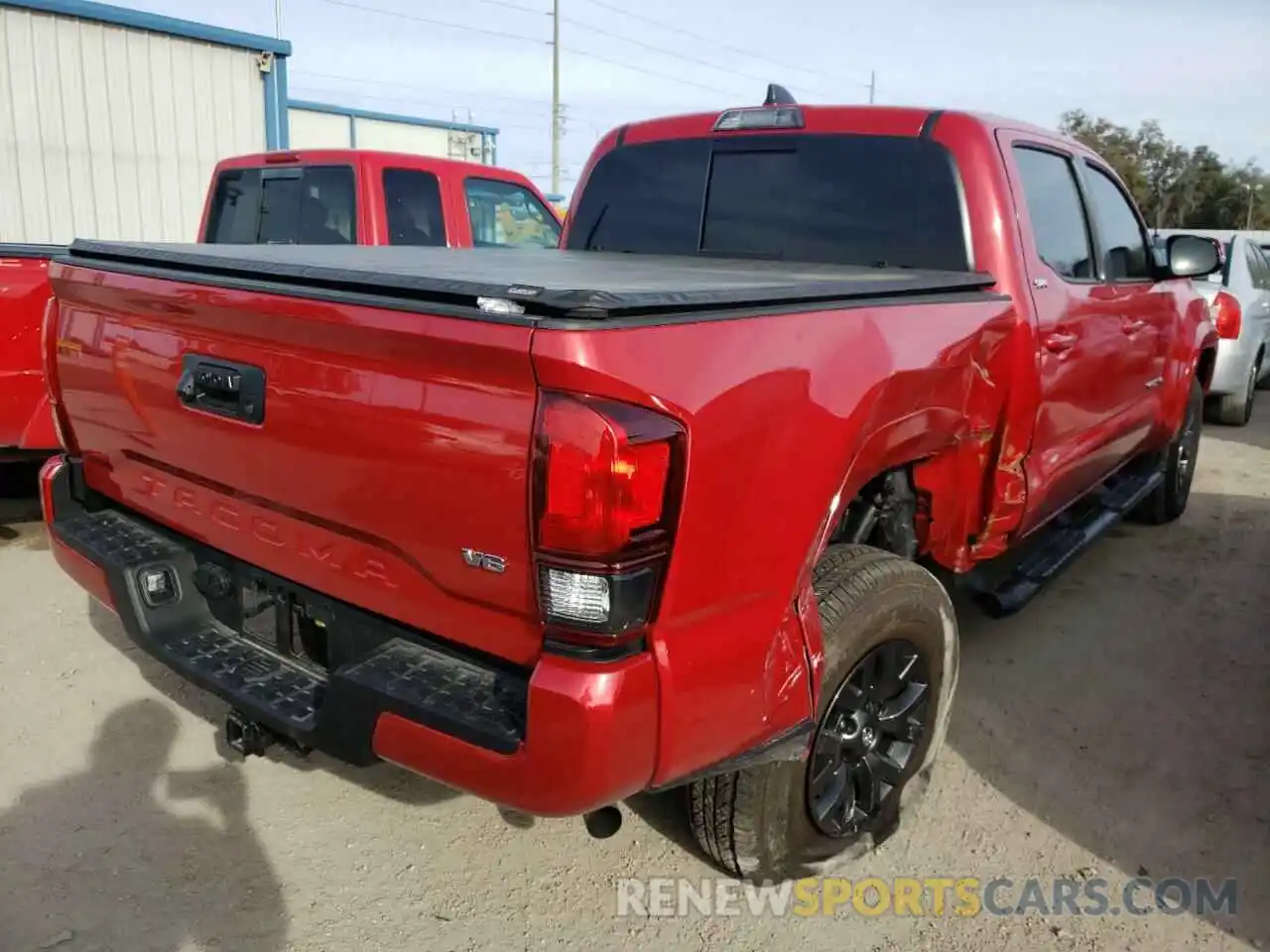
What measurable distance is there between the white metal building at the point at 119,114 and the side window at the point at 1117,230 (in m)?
8.42

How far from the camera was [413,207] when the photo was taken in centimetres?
684

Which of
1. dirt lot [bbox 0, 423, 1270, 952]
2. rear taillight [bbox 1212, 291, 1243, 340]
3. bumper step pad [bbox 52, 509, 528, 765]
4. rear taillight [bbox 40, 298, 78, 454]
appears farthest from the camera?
rear taillight [bbox 1212, 291, 1243, 340]

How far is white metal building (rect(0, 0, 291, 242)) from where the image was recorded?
357 inches

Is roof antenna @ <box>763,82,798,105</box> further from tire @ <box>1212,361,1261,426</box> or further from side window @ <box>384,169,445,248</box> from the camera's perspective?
tire @ <box>1212,361,1261,426</box>

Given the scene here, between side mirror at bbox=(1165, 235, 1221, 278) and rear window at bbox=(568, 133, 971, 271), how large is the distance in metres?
1.78

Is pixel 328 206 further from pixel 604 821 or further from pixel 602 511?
pixel 602 511

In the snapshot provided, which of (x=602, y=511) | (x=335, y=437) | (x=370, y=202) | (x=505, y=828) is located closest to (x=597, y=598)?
(x=602, y=511)

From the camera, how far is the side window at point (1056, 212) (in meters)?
3.65

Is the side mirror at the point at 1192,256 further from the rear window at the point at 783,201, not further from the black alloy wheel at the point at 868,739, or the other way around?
the black alloy wheel at the point at 868,739

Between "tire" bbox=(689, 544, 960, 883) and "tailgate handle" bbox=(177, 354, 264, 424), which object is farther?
"tire" bbox=(689, 544, 960, 883)

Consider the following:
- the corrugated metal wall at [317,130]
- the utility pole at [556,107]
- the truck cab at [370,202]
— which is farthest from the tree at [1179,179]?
the truck cab at [370,202]

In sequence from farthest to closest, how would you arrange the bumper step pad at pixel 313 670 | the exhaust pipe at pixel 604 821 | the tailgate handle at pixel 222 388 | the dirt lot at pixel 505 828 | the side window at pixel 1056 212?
the side window at pixel 1056 212, the dirt lot at pixel 505 828, the exhaust pipe at pixel 604 821, the tailgate handle at pixel 222 388, the bumper step pad at pixel 313 670

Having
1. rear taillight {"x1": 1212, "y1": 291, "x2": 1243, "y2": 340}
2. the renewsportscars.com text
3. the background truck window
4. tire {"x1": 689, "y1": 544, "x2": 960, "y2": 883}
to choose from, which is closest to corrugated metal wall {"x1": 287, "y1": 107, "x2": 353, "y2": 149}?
the background truck window

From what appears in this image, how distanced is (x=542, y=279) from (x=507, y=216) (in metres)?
5.27
